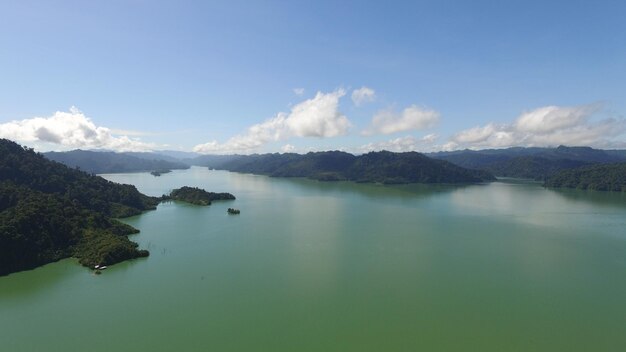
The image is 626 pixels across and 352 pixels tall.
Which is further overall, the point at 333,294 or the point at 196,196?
the point at 196,196

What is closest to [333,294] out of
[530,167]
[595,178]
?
[595,178]

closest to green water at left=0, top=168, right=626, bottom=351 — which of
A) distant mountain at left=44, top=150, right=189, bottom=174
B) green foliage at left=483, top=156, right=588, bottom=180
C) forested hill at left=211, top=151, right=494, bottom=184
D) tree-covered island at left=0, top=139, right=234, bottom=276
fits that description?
tree-covered island at left=0, top=139, right=234, bottom=276

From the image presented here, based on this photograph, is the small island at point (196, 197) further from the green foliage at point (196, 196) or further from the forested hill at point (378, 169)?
the forested hill at point (378, 169)

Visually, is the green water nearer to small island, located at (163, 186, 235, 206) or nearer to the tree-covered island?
the tree-covered island

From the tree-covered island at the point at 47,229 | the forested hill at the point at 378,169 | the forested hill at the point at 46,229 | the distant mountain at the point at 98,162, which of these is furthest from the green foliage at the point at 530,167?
the distant mountain at the point at 98,162

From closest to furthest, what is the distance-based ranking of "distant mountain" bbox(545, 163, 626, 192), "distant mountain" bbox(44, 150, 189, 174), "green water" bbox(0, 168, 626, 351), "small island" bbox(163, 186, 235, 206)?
"green water" bbox(0, 168, 626, 351), "small island" bbox(163, 186, 235, 206), "distant mountain" bbox(545, 163, 626, 192), "distant mountain" bbox(44, 150, 189, 174)

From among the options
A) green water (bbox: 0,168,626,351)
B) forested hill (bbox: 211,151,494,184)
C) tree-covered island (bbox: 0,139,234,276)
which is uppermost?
forested hill (bbox: 211,151,494,184)

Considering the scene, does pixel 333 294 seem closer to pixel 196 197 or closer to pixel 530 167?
pixel 196 197

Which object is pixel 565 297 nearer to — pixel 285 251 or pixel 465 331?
pixel 465 331
